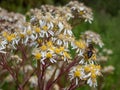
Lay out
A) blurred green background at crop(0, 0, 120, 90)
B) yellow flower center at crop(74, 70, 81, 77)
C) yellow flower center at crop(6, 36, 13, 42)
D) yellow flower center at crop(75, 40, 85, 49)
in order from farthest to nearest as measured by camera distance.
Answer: blurred green background at crop(0, 0, 120, 90)
yellow flower center at crop(75, 40, 85, 49)
yellow flower center at crop(6, 36, 13, 42)
yellow flower center at crop(74, 70, 81, 77)

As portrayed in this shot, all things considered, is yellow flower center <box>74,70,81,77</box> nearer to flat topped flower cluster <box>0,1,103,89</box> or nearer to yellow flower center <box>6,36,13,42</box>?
flat topped flower cluster <box>0,1,103,89</box>

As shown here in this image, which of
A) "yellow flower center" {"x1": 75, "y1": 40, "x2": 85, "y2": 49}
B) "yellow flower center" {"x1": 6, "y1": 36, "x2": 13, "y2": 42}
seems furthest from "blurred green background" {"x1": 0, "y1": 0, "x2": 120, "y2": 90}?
"yellow flower center" {"x1": 6, "y1": 36, "x2": 13, "y2": 42}

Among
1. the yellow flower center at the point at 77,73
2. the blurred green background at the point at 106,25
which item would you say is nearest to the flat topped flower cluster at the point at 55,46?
the yellow flower center at the point at 77,73

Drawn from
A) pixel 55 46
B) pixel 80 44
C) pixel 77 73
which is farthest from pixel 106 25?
pixel 77 73

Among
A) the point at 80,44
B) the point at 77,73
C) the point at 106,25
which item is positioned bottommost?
the point at 106,25

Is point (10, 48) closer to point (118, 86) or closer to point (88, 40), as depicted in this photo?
point (88, 40)

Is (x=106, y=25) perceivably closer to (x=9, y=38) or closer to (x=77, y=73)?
(x=9, y=38)

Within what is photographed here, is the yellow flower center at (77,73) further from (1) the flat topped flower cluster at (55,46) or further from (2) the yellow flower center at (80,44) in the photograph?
(2) the yellow flower center at (80,44)

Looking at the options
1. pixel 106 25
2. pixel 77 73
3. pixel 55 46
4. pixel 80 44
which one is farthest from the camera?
pixel 106 25

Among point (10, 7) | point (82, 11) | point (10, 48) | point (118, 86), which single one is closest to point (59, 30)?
point (10, 48)

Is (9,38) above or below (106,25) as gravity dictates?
above
